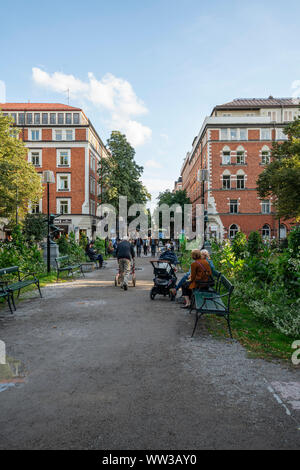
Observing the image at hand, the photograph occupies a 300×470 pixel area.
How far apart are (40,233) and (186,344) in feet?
116

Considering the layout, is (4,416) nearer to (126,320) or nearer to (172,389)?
(172,389)

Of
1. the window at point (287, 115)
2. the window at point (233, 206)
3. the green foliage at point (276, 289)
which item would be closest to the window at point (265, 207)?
the window at point (233, 206)

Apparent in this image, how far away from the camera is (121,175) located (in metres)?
44.9

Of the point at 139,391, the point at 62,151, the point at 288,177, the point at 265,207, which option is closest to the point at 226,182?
the point at 265,207

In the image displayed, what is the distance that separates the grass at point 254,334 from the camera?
4.96 metres

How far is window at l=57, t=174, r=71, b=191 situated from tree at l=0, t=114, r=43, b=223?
1149cm

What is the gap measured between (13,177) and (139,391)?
98.2 ft

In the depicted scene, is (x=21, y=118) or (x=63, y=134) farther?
(x=21, y=118)

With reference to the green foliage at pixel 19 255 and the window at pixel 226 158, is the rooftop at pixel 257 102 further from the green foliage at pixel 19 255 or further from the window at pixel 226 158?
the green foliage at pixel 19 255

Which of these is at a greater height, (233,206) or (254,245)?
(233,206)

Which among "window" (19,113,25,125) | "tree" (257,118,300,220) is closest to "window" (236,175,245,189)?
"tree" (257,118,300,220)

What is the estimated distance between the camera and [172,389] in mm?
3742

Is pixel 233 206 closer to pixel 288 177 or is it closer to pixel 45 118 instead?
pixel 288 177

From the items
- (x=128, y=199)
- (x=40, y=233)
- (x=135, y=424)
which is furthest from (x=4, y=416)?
(x=128, y=199)
